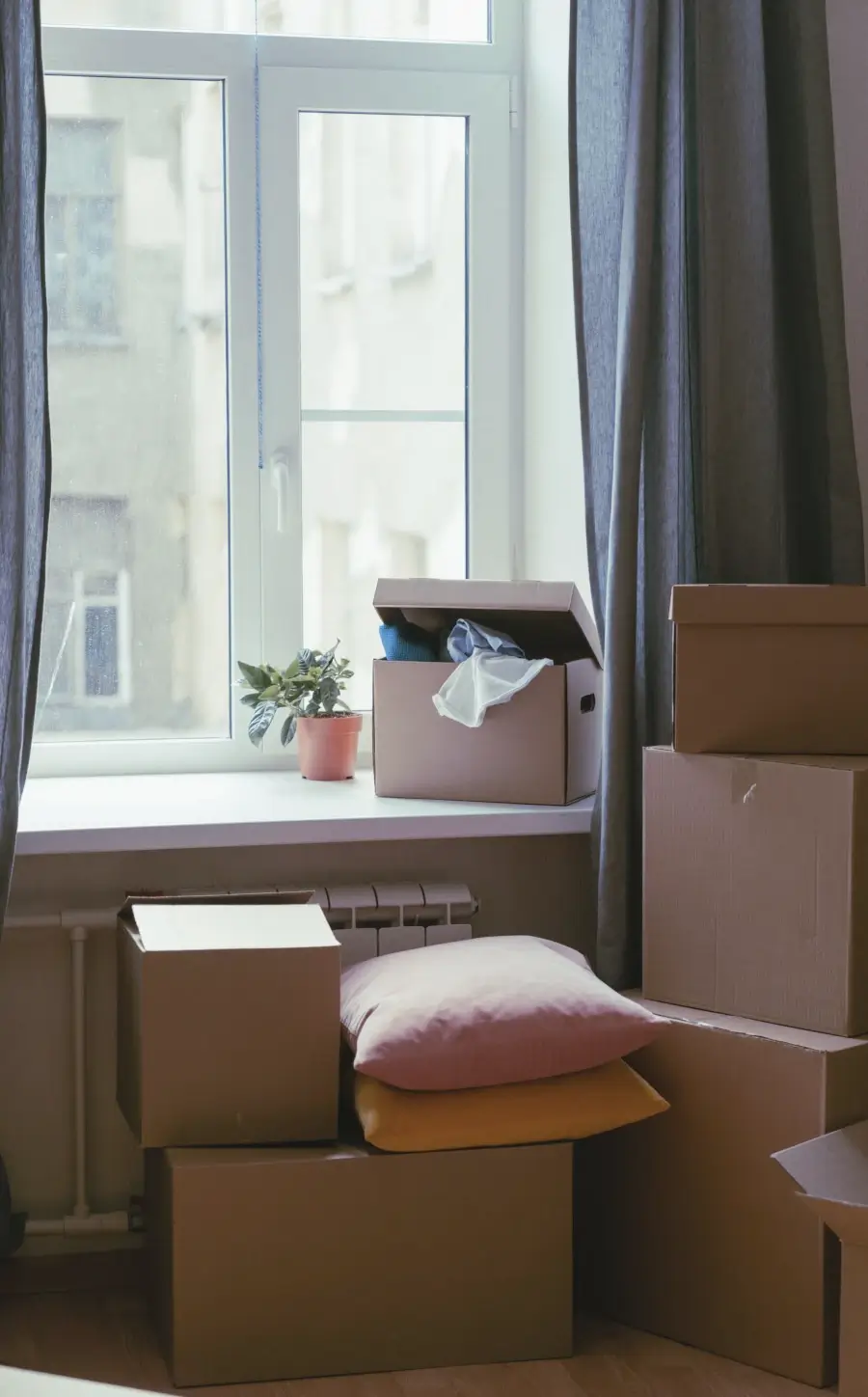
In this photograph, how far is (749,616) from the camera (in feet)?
6.36

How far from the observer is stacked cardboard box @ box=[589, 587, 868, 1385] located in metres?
1.87

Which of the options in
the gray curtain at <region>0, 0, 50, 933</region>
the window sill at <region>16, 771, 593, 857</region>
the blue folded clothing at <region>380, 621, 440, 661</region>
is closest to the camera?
the gray curtain at <region>0, 0, 50, 933</region>

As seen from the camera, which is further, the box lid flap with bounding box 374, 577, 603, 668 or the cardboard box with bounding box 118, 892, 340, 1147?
the box lid flap with bounding box 374, 577, 603, 668

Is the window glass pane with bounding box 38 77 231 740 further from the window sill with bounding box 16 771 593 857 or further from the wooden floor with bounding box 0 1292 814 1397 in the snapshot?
the wooden floor with bounding box 0 1292 814 1397

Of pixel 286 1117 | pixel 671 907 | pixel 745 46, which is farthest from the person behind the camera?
pixel 745 46

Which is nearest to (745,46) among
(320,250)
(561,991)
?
(320,250)

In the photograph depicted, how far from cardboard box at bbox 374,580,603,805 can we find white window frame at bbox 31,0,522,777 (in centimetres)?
34

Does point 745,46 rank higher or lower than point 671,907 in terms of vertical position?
higher

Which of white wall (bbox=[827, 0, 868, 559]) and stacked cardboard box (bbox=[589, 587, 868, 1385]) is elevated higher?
white wall (bbox=[827, 0, 868, 559])

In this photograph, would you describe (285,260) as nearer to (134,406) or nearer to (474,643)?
(134,406)

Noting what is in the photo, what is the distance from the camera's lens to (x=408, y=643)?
93.0 inches

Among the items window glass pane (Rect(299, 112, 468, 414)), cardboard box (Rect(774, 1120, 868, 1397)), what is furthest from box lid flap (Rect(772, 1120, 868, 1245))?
window glass pane (Rect(299, 112, 468, 414))

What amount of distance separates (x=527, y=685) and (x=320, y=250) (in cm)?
92

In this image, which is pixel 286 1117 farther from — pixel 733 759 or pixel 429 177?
pixel 429 177
